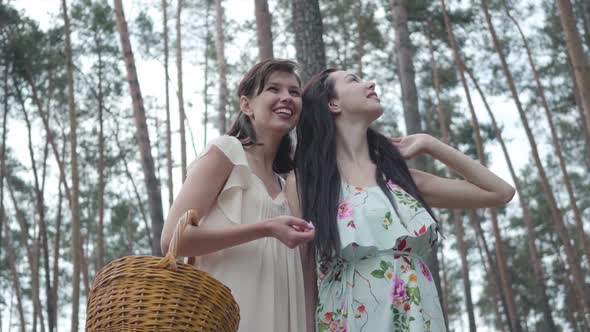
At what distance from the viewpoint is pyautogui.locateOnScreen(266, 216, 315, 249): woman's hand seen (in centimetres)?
188

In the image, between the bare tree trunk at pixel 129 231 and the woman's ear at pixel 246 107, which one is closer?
the woman's ear at pixel 246 107

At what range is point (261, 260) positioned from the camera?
7.16 feet

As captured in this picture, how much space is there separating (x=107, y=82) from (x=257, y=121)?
16692 mm

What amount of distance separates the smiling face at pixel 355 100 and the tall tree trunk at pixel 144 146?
630 cm

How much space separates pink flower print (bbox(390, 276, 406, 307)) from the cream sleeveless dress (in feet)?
1.05

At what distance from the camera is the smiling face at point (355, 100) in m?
2.55

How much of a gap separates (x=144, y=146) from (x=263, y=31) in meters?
3.55

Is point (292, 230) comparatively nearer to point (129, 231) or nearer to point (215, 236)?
point (215, 236)

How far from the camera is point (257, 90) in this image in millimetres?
2494

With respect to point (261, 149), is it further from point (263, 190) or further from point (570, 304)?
point (570, 304)

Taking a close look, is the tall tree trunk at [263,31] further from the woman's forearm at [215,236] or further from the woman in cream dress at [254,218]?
the woman's forearm at [215,236]

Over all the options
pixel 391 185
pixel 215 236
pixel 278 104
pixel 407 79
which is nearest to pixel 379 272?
pixel 391 185

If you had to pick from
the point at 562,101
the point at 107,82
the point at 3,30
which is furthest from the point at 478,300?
the point at 3,30

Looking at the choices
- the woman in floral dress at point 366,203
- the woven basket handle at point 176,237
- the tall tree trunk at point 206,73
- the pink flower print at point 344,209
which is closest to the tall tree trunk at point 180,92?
the tall tree trunk at point 206,73
